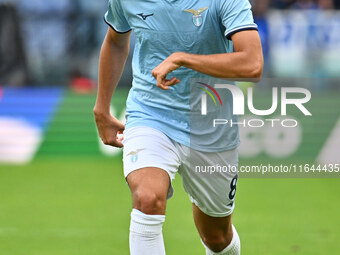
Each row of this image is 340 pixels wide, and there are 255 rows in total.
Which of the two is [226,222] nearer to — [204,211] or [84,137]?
[204,211]

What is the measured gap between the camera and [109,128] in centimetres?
497

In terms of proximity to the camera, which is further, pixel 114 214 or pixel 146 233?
pixel 114 214

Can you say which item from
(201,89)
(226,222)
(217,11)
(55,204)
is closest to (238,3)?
(217,11)

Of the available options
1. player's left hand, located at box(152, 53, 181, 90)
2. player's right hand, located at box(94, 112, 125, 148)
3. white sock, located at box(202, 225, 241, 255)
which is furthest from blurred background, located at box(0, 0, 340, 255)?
player's left hand, located at box(152, 53, 181, 90)

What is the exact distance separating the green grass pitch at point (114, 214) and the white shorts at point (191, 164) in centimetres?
160

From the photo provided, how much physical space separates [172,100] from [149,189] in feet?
2.22

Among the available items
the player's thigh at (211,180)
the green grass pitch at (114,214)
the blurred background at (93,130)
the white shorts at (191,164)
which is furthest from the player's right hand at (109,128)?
the blurred background at (93,130)

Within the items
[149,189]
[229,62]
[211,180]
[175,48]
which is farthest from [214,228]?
[229,62]

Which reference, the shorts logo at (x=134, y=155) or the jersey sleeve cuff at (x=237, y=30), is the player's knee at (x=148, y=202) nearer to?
the shorts logo at (x=134, y=155)

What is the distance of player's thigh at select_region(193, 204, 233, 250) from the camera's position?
4988mm

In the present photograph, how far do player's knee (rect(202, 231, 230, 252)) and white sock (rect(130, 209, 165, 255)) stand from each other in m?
0.97

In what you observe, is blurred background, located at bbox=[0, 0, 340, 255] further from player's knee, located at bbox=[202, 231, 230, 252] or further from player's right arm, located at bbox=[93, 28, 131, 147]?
player's right arm, located at bbox=[93, 28, 131, 147]

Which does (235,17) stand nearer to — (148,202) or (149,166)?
(149,166)

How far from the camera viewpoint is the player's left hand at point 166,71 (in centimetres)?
406
